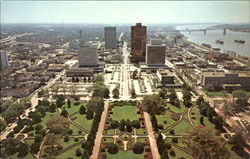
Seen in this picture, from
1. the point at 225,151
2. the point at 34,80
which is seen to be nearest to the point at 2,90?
the point at 34,80

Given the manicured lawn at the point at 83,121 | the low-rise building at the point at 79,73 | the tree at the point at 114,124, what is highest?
the low-rise building at the point at 79,73

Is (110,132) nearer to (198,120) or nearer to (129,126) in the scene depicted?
(129,126)

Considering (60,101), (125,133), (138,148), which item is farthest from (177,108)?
(60,101)

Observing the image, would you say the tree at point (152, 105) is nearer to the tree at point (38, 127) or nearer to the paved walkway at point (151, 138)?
the paved walkway at point (151, 138)

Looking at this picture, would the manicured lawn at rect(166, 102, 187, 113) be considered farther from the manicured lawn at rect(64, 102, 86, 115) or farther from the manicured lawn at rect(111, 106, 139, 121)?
the manicured lawn at rect(64, 102, 86, 115)

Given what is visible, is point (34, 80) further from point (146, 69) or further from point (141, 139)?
point (141, 139)

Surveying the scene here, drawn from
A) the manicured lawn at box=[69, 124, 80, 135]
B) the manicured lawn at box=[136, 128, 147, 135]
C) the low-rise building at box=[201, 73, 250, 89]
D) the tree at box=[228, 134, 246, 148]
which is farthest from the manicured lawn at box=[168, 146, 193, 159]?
the low-rise building at box=[201, 73, 250, 89]

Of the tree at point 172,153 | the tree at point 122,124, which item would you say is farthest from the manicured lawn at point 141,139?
the tree at point 172,153
